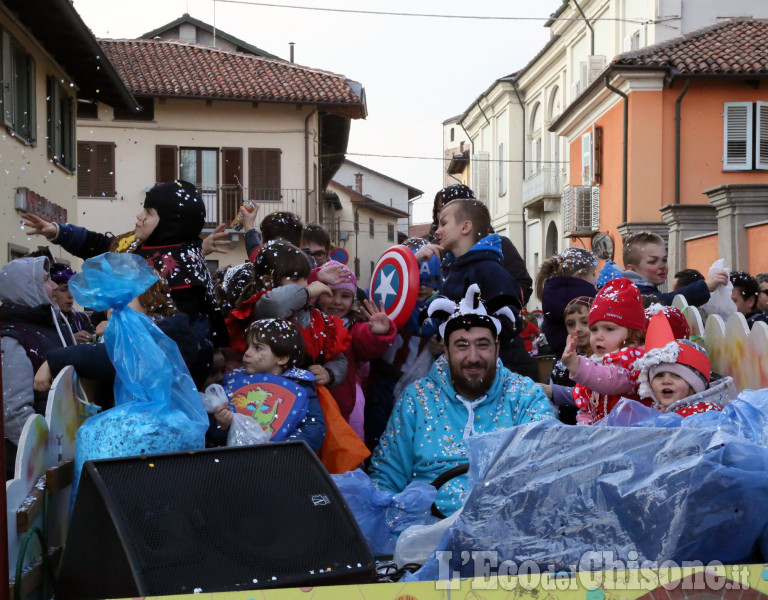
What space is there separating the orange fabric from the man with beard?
101mm

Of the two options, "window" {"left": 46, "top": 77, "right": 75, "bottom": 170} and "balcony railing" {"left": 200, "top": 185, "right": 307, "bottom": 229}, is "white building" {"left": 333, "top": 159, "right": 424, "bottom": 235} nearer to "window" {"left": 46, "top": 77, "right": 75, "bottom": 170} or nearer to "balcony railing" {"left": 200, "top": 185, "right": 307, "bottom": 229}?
"balcony railing" {"left": 200, "top": 185, "right": 307, "bottom": 229}

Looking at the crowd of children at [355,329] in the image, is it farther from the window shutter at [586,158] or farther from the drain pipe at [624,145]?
the window shutter at [586,158]

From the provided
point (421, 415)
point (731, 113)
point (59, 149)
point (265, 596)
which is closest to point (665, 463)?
point (265, 596)

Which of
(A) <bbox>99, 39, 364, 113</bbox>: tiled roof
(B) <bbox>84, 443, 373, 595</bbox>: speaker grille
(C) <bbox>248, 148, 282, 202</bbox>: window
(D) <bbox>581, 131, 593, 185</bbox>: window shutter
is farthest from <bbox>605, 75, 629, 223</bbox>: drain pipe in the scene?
(B) <bbox>84, 443, 373, 595</bbox>: speaker grille

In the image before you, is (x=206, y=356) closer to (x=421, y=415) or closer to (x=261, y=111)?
(x=421, y=415)

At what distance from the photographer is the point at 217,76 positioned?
29531 mm

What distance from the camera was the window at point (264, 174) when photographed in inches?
1150

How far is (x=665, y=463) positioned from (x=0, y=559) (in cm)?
168

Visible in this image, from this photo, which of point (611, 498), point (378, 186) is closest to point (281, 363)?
point (611, 498)

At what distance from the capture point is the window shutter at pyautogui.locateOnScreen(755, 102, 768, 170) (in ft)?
79.6

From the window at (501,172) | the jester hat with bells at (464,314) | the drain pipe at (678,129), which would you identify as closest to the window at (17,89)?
the jester hat with bells at (464,314)

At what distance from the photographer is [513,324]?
461cm

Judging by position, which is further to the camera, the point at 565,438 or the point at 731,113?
the point at 731,113

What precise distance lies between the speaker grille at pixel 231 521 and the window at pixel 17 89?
484 inches
